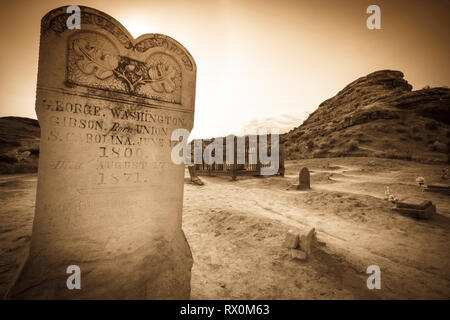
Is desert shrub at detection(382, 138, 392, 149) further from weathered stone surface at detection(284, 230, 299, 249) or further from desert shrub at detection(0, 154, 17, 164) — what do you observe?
desert shrub at detection(0, 154, 17, 164)

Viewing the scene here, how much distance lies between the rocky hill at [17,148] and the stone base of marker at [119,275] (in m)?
14.9

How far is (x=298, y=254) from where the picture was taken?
3330 mm

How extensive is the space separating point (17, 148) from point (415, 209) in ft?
73.5

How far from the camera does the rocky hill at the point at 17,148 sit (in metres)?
11.7

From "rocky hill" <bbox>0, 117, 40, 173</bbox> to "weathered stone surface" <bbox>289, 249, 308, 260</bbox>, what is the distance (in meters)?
17.2

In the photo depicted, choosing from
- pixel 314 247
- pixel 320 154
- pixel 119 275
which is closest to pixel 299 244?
pixel 314 247

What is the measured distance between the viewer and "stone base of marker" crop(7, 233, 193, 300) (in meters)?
2.10

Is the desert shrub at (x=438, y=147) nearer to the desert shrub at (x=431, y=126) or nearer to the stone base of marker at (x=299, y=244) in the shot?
the desert shrub at (x=431, y=126)

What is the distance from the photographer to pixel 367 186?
31.5 feet

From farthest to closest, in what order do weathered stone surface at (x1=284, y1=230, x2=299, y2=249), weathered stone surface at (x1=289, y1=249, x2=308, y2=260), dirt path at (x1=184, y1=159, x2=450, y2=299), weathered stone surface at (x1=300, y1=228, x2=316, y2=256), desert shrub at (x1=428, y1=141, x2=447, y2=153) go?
desert shrub at (x1=428, y1=141, x2=447, y2=153), weathered stone surface at (x1=284, y1=230, x2=299, y2=249), weathered stone surface at (x1=300, y1=228, x2=316, y2=256), weathered stone surface at (x1=289, y1=249, x2=308, y2=260), dirt path at (x1=184, y1=159, x2=450, y2=299)

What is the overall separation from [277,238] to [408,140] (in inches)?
1365

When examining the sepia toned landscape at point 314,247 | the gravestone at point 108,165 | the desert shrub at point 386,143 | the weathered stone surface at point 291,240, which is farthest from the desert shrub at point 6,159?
the desert shrub at point 386,143

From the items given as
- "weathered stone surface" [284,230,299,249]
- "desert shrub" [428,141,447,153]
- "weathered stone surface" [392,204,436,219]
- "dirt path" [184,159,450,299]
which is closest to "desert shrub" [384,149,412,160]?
"desert shrub" [428,141,447,153]

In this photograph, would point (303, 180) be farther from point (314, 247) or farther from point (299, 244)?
point (299, 244)
